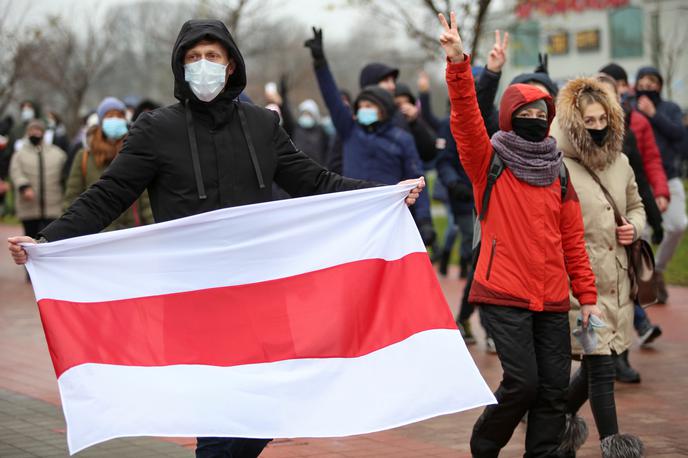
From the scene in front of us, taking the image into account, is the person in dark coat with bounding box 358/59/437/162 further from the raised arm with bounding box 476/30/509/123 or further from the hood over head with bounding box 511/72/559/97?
the raised arm with bounding box 476/30/509/123

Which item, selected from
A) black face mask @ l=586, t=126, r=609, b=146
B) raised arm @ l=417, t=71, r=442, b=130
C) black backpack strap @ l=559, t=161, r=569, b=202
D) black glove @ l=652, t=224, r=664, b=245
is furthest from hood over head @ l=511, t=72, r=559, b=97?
raised arm @ l=417, t=71, r=442, b=130

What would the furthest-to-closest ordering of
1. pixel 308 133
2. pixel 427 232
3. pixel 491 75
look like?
1. pixel 308 133
2. pixel 427 232
3. pixel 491 75

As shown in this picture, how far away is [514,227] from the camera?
580 cm

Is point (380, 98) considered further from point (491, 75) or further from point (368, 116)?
point (491, 75)

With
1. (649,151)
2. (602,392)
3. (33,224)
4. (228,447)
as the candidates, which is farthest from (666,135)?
(33,224)

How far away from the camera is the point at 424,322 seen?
17.0 feet

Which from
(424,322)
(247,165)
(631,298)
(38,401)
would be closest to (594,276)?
(631,298)

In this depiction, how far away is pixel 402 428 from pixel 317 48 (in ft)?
12.7

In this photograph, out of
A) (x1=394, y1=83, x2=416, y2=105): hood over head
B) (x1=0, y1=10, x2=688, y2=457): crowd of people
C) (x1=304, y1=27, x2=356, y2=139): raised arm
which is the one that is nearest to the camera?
(x1=0, y1=10, x2=688, y2=457): crowd of people

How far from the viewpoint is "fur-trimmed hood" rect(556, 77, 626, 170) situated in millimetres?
6605

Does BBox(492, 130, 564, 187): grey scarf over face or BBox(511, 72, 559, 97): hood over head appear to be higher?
BBox(511, 72, 559, 97): hood over head

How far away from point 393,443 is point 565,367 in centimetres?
148

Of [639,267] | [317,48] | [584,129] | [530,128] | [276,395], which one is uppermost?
[317,48]

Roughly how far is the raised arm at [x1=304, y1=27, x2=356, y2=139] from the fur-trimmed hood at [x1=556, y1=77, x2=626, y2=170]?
2909mm
